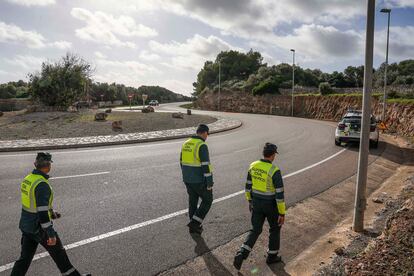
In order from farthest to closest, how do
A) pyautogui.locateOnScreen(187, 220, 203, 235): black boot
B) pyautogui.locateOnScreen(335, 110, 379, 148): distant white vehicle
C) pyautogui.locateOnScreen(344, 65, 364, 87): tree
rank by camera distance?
pyautogui.locateOnScreen(344, 65, 364, 87): tree
pyautogui.locateOnScreen(335, 110, 379, 148): distant white vehicle
pyautogui.locateOnScreen(187, 220, 203, 235): black boot

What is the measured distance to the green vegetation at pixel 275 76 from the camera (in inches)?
1999

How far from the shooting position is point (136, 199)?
8.17 m

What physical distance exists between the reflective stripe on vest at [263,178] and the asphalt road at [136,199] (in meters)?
1.54

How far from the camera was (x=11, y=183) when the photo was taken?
9.48 metres

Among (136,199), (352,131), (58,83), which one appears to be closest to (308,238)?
(136,199)

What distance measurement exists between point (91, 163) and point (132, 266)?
8.09 metres

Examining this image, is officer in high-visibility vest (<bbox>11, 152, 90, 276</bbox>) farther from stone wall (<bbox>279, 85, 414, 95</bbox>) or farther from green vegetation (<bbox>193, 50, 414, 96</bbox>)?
green vegetation (<bbox>193, 50, 414, 96</bbox>)

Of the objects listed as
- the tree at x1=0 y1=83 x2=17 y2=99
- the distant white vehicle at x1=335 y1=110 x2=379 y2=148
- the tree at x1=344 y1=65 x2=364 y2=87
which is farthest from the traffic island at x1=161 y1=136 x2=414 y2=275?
the tree at x1=0 y1=83 x2=17 y2=99

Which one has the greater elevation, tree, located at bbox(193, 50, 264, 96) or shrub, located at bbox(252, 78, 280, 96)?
tree, located at bbox(193, 50, 264, 96)

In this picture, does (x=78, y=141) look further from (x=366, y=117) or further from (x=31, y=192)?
(x=366, y=117)

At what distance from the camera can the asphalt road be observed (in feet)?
17.9

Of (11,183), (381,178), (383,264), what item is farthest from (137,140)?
(383,264)

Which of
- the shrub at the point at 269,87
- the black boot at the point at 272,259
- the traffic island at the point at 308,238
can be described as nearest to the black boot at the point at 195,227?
the traffic island at the point at 308,238

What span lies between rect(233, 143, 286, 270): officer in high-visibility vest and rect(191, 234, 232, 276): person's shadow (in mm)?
249
